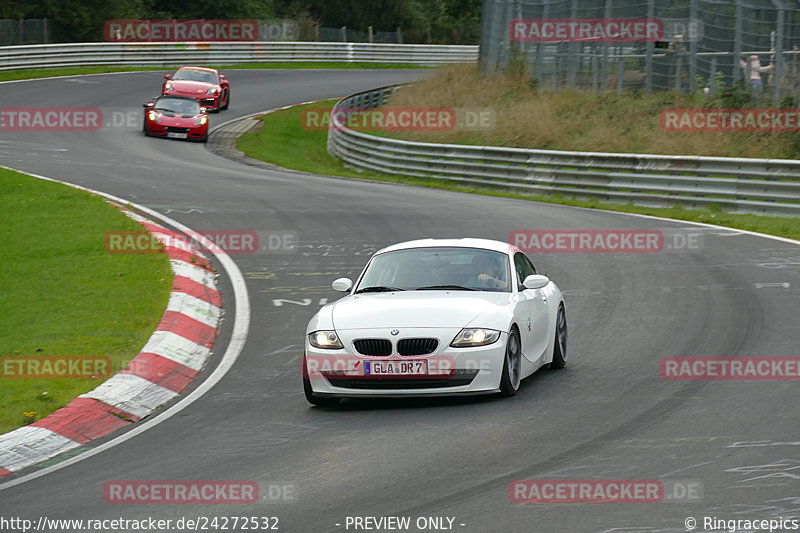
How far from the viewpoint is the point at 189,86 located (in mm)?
41562

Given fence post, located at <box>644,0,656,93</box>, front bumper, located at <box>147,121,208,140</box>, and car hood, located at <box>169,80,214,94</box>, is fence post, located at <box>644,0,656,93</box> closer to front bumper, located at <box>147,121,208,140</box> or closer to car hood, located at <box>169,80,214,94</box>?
front bumper, located at <box>147,121,208,140</box>

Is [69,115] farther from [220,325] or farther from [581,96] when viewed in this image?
[220,325]

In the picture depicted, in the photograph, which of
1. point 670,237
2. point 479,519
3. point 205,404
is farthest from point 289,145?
point 479,519

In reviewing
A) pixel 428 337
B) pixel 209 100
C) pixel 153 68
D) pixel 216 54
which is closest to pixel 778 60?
pixel 428 337

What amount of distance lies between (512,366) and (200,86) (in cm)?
3440

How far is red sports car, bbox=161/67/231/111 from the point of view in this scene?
4116cm

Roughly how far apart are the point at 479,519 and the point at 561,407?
2880mm

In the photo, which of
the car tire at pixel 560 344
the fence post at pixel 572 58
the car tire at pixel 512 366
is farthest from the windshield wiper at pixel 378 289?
the fence post at pixel 572 58

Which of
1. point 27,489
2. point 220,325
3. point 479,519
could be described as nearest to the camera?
point 479,519

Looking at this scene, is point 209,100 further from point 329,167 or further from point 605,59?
point 605,59

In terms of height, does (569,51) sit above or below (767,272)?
above

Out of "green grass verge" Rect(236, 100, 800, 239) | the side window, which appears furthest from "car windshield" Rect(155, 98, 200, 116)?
the side window

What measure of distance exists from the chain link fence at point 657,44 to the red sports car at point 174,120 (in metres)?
10.6

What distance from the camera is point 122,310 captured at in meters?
12.9
